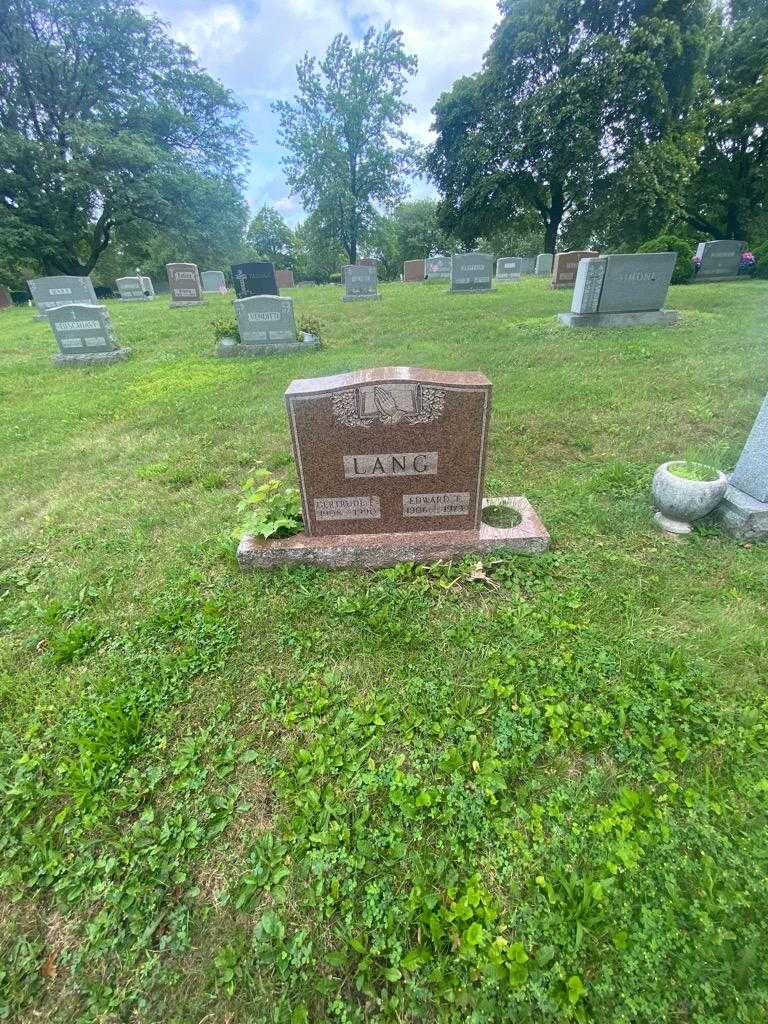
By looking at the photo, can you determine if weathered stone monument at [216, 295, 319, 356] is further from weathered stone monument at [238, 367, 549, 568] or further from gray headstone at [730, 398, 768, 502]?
gray headstone at [730, 398, 768, 502]

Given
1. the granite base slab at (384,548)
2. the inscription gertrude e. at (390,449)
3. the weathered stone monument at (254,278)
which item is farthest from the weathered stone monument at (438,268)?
the granite base slab at (384,548)

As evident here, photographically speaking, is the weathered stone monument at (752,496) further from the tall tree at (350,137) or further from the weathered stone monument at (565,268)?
the tall tree at (350,137)

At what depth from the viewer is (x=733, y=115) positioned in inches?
891

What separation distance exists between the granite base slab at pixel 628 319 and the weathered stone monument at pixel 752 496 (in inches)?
293

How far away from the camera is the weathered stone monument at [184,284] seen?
18203 mm

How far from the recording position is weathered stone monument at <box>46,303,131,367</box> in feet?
31.2

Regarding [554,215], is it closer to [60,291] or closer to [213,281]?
[213,281]

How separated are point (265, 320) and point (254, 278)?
5736mm

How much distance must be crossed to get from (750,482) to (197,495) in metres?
4.70

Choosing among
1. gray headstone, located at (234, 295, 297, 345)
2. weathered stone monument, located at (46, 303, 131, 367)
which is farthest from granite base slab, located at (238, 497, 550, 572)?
weathered stone monument, located at (46, 303, 131, 367)

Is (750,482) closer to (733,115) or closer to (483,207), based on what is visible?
(483,207)

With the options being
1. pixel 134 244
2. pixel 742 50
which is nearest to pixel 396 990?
pixel 742 50

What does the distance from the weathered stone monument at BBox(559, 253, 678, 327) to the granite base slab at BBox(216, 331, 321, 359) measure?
6.02 meters

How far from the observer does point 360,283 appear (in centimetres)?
1878
